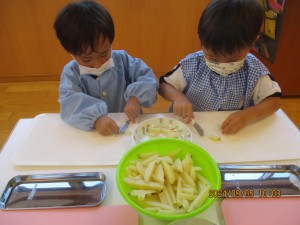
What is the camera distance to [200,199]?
17.3 inches

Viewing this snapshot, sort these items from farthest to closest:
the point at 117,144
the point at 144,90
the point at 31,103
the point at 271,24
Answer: the point at 31,103
the point at 271,24
the point at 144,90
the point at 117,144

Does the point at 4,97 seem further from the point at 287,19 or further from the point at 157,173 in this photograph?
the point at 287,19

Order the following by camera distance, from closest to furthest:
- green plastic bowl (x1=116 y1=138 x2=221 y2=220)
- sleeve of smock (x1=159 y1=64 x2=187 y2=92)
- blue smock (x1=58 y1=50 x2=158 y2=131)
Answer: green plastic bowl (x1=116 y1=138 x2=221 y2=220), blue smock (x1=58 y1=50 x2=158 y2=131), sleeve of smock (x1=159 y1=64 x2=187 y2=92)

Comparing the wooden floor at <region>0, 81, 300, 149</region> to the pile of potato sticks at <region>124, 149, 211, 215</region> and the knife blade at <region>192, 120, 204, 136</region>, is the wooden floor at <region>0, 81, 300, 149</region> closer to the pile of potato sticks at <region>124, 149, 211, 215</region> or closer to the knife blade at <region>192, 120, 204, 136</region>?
the knife blade at <region>192, 120, 204, 136</region>

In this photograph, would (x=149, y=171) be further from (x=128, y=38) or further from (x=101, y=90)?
(x=128, y=38)

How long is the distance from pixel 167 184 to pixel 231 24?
1.41ft

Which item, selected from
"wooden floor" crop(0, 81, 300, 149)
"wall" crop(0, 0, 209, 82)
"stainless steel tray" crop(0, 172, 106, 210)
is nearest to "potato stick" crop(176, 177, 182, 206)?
"stainless steel tray" crop(0, 172, 106, 210)

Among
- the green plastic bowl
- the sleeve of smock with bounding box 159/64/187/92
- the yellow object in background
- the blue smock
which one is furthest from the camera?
the yellow object in background

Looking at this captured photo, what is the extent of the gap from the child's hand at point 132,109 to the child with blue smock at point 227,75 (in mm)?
111

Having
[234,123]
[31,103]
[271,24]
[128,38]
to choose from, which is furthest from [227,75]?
[31,103]

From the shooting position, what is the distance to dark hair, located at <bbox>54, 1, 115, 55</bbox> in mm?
669

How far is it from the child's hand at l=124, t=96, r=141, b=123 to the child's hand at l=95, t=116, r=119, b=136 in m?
0.06

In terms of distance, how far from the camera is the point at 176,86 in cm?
89

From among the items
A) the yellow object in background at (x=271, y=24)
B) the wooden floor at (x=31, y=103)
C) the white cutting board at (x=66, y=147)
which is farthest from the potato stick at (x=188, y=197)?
the yellow object in background at (x=271, y=24)
